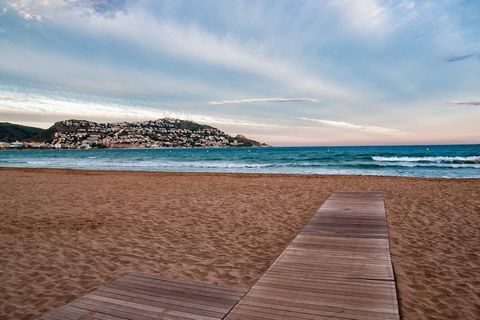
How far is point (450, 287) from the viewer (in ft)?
15.9

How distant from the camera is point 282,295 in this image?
150 inches

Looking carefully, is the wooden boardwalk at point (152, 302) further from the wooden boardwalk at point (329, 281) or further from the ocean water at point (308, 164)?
the ocean water at point (308, 164)

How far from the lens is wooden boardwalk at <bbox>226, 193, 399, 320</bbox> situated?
342 centimetres

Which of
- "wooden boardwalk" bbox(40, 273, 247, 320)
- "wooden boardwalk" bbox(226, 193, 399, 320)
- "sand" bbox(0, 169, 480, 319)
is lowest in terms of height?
"sand" bbox(0, 169, 480, 319)

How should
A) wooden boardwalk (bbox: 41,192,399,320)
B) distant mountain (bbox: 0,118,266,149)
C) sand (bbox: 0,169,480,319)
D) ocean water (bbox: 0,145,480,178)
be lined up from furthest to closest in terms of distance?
1. distant mountain (bbox: 0,118,266,149)
2. ocean water (bbox: 0,145,480,178)
3. sand (bbox: 0,169,480,319)
4. wooden boardwalk (bbox: 41,192,399,320)

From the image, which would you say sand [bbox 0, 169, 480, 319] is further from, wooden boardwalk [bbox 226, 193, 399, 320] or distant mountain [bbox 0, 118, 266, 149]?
distant mountain [bbox 0, 118, 266, 149]

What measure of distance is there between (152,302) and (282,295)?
5.28ft

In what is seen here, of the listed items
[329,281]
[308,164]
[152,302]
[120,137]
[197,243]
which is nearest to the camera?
[152,302]

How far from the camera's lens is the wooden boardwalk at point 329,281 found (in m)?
3.42

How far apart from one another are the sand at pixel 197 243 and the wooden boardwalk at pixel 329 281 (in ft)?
1.72

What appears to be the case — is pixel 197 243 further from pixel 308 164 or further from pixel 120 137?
pixel 120 137

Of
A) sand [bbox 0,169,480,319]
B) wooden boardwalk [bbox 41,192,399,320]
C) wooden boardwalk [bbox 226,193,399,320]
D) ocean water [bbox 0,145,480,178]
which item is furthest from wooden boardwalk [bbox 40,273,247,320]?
ocean water [bbox 0,145,480,178]

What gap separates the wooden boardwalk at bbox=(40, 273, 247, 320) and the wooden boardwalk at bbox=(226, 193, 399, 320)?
0.29m

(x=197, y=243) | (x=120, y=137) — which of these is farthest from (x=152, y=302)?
(x=120, y=137)
